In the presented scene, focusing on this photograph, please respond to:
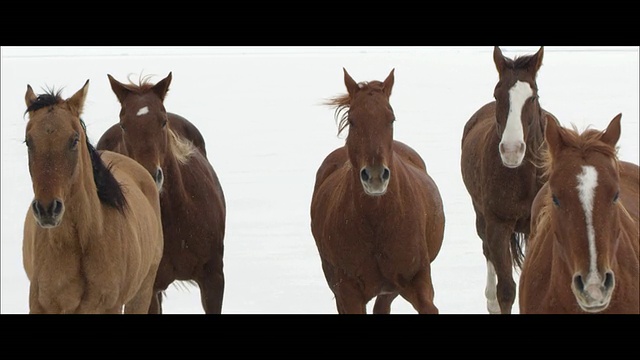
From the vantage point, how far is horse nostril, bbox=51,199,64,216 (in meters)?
4.52

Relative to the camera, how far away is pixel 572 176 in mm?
3980

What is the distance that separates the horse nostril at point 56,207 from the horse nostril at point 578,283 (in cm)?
238

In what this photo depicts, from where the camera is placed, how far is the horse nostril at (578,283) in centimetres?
381

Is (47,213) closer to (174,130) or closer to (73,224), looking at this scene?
(73,224)

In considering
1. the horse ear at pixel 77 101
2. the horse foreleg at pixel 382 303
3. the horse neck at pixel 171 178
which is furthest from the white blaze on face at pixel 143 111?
the horse foreleg at pixel 382 303

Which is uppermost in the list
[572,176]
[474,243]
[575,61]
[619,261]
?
[575,61]

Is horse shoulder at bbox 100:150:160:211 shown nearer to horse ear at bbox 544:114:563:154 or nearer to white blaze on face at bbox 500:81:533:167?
white blaze on face at bbox 500:81:533:167

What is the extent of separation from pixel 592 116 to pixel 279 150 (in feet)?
18.9

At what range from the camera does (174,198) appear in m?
6.79

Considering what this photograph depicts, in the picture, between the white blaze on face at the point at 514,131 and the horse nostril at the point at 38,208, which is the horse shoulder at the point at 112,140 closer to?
the horse nostril at the point at 38,208

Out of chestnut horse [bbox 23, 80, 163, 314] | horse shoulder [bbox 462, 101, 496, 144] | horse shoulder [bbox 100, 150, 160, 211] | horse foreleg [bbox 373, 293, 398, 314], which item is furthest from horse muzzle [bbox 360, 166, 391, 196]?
horse shoulder [bbox 462, 101, 496, 144]
